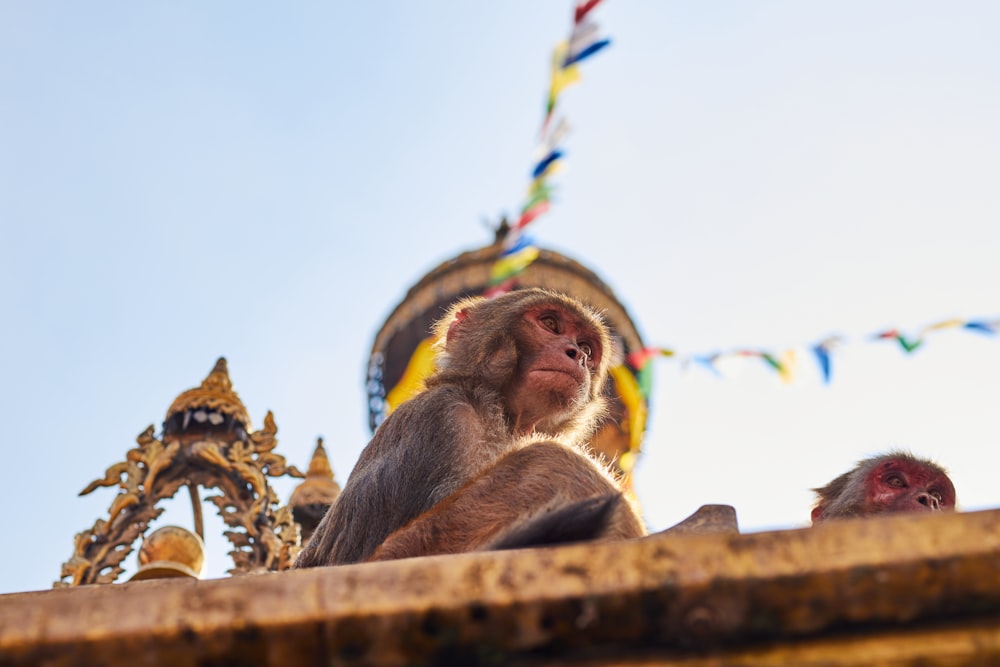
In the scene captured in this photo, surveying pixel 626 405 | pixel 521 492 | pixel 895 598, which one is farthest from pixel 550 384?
pixel 626 405

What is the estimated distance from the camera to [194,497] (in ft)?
23.1

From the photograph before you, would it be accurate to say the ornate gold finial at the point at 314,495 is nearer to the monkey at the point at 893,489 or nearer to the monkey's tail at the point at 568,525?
the monkey at the point at 893,489

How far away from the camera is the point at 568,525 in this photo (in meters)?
3.30

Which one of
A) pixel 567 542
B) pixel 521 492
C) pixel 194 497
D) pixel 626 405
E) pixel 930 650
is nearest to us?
pixel 930 650

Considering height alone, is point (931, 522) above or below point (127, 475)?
below

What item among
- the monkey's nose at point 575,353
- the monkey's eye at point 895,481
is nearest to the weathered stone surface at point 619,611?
the monkey's nose at point 575,353

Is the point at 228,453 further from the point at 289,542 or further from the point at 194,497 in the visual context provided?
the point at 289,542

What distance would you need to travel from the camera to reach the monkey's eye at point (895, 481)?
575cm

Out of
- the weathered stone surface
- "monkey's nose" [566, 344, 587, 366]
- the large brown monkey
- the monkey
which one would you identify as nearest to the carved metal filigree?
the large brown monkey

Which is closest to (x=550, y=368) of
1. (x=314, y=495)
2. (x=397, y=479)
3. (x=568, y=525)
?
(x=397, y=479)

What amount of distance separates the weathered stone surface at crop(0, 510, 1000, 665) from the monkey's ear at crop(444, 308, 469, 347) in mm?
3404

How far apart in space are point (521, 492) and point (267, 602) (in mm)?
1661

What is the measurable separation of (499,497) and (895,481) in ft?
7.98

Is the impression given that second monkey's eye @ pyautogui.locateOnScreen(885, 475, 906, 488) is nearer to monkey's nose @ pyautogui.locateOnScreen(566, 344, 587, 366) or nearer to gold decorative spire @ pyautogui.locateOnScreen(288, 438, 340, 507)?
monkey's nose @ pyautogui.locateOnScreen(566, 344, 587, 366)
